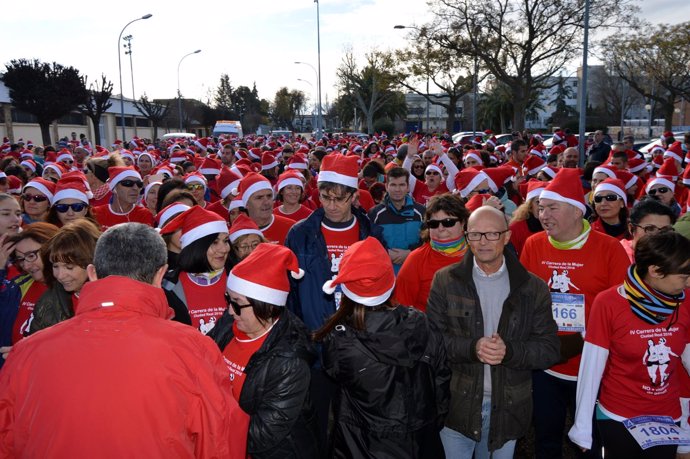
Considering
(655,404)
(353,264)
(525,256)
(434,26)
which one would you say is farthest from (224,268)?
(434,26)

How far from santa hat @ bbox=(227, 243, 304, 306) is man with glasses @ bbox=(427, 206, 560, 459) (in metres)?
1.07

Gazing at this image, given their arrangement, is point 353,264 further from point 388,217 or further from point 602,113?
point 602,113

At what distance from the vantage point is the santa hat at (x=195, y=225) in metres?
3.92

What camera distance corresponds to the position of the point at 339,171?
4672mm

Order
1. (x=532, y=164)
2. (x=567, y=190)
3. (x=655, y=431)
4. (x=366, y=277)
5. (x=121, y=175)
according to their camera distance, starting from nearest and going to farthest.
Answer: (x=366, y=277), (x=655, y=431), (x=567, y=190), (x=121, y=175), (x=532, y=164)

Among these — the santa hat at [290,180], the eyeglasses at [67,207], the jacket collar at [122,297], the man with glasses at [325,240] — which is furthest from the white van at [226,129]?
the jacket collar at [122,297]

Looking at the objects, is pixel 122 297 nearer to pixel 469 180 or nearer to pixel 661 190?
pixel 469 180

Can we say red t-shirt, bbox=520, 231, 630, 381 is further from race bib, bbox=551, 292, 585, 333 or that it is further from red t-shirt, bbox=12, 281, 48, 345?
red t-shirt, bbox=12, 281, 48, 345

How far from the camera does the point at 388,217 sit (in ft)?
19.1

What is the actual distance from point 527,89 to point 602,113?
54202 millimetres

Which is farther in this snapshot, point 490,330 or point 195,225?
point 195,225

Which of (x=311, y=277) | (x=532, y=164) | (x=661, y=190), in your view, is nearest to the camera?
(x=311, y=277)

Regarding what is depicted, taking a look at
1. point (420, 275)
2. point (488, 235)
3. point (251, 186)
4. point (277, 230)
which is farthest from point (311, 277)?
point (251, 186)

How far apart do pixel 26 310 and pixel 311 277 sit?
215 centimetres
